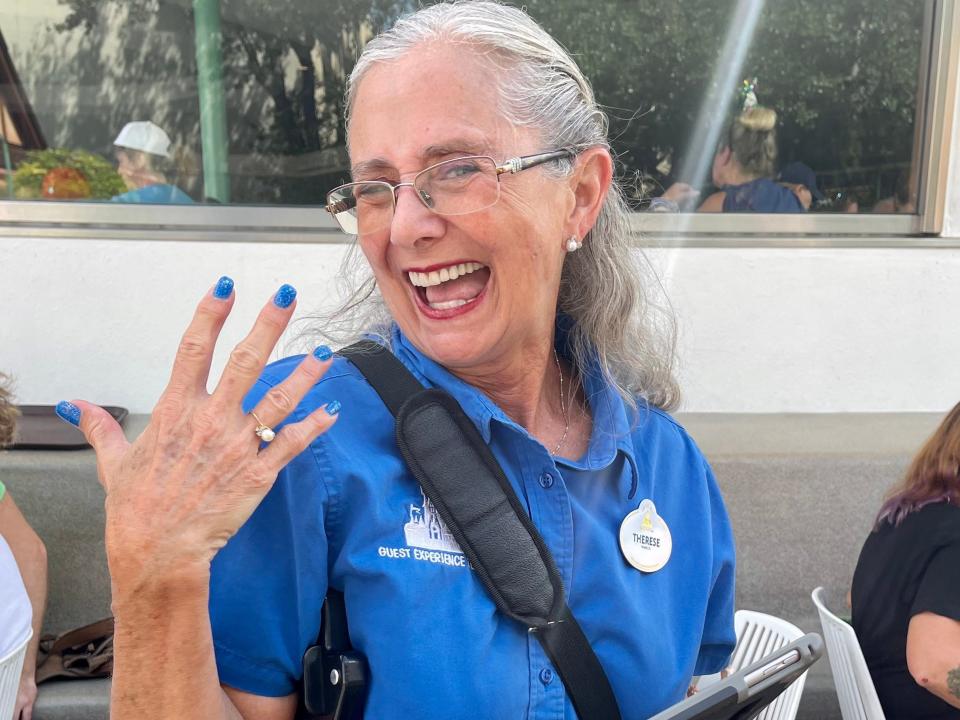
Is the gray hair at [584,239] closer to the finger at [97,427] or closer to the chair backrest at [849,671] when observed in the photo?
the finger at [97,427]

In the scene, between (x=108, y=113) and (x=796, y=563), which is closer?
(x=796, y=563)

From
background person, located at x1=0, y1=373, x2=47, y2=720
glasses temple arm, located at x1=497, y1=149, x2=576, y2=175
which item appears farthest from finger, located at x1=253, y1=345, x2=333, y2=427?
background person, located at x1=0, y1=373, x2=47, y2=720

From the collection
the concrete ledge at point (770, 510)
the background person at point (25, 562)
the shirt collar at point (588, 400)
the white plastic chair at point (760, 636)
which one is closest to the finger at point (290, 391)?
the shirt collar at point (588, 400)

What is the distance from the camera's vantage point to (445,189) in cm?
147

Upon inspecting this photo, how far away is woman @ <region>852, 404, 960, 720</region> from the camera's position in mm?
2477

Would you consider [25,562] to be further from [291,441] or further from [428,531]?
[291,441]

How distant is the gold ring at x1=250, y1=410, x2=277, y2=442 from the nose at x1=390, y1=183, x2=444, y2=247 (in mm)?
452

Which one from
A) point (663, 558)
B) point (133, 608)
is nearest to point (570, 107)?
point (663, 558)

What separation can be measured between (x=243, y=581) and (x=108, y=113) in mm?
3596

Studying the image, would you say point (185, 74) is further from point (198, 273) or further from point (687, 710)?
point (687, 710)

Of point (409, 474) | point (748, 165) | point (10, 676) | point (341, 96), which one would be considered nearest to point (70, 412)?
point (409, 474)

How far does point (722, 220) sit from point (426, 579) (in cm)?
351

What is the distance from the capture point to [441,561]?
133 centimetres

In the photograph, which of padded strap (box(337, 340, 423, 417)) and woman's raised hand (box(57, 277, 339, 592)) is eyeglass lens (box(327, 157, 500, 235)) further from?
woman's raised hand (box(57, 277, 339, 592))
